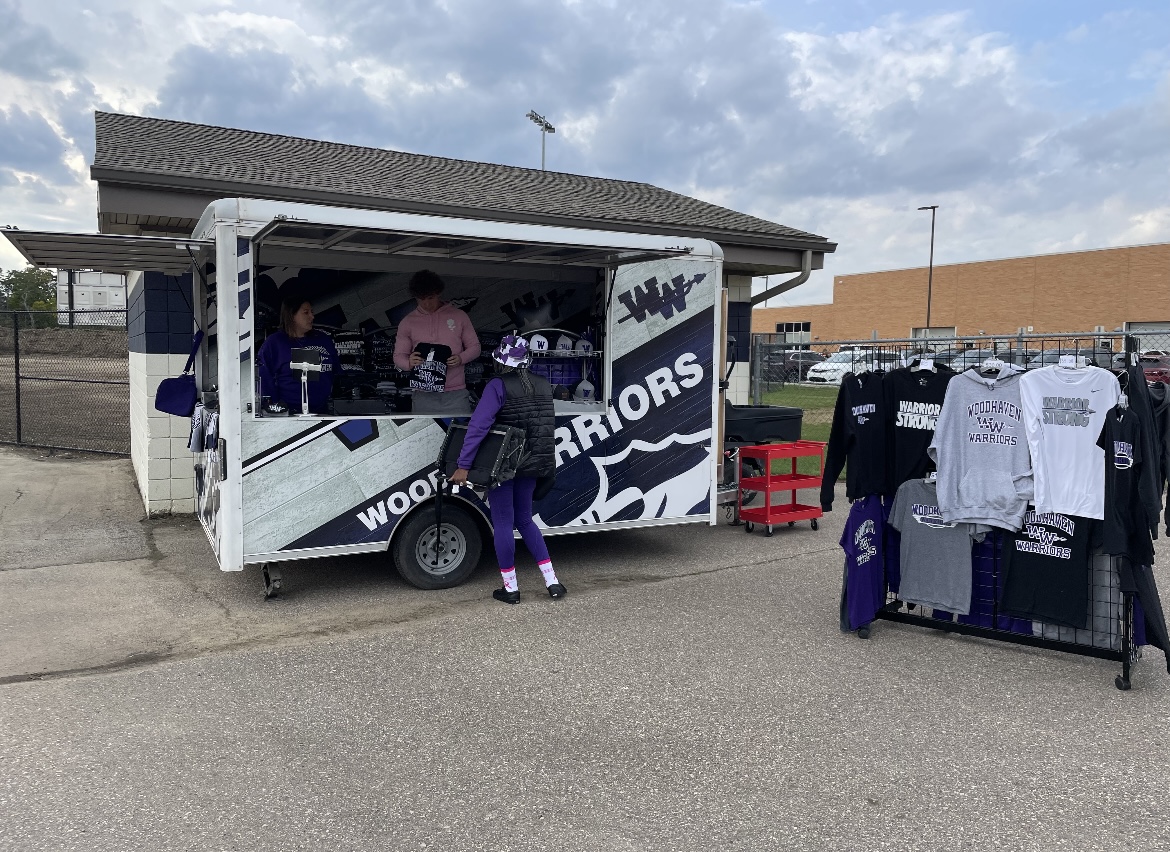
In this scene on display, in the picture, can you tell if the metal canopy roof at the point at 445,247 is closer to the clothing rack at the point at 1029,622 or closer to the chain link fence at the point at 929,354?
the chain link fence at the point at 929,354

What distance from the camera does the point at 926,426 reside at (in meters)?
5.36

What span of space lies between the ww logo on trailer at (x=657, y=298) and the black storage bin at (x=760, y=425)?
1.70 meters

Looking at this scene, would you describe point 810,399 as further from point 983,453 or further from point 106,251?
point 106,251

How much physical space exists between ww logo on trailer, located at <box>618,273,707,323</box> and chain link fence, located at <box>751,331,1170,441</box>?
1.47 metres

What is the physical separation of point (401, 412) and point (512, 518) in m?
1.63

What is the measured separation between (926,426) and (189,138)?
335 inches

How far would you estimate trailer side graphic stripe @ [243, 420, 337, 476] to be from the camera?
228 inches

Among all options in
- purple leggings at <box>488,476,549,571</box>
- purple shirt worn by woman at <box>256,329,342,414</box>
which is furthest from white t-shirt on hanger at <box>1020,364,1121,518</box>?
purple shirt worn by woman at <box>256,329,342,414</box>

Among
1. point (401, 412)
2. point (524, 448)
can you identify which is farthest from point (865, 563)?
point (401, 412)

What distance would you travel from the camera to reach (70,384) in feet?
61.4

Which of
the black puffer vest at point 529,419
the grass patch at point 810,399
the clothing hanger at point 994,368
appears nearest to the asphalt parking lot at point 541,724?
the black puffer vest at point 529,419

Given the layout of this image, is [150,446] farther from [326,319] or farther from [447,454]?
[447,454]

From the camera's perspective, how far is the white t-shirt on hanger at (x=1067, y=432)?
4.73m

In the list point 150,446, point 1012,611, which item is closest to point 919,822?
point 1012,611
